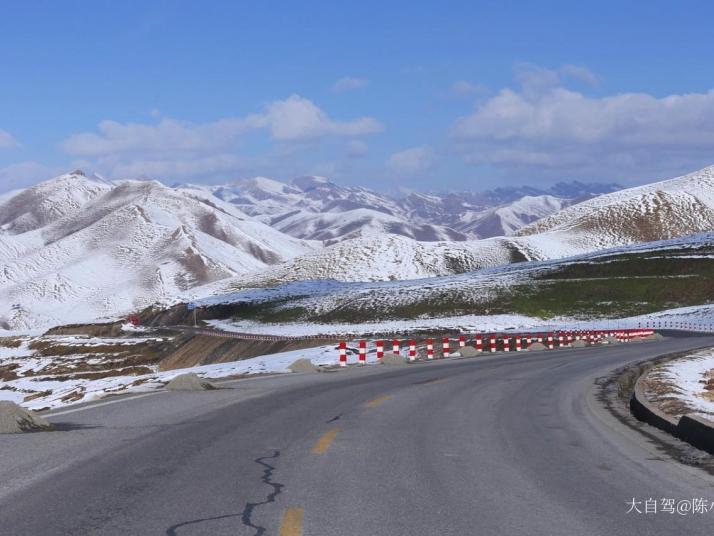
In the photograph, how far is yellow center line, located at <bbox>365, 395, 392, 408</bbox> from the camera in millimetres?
19531

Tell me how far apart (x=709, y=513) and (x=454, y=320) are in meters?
97.6

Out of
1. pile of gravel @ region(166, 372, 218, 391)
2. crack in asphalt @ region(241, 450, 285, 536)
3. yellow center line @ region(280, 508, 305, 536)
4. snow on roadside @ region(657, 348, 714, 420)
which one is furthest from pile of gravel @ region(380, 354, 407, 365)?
yellow center line @ region(280, 508, 305, 536)

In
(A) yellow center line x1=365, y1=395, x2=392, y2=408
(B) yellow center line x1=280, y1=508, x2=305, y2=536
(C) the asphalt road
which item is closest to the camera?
(B) yellow center line x1=280, y1=508, x2=305, y2=536

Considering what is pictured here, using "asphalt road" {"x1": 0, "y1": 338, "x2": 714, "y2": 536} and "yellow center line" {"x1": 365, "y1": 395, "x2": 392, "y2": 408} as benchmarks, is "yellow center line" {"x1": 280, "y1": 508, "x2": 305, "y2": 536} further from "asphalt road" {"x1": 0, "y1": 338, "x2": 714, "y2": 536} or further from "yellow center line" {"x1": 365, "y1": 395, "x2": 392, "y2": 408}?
"yellow center line" {"x1": 365, "y1": 395, "x2": 392, "y2": 408}

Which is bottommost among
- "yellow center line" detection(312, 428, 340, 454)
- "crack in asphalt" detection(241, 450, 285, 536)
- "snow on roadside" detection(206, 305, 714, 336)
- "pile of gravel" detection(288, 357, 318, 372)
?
"snow on roadside" detection(206, 305, 714, 336)

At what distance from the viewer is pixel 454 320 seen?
106312 millimetres

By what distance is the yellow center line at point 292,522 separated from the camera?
8141mm

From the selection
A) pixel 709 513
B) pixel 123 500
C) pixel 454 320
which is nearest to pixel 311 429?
pixel 123 500

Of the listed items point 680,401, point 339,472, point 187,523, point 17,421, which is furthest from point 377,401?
point 187,523

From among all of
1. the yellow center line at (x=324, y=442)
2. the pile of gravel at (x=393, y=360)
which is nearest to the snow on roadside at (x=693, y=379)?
the yellow center line at (x=324, y=442)

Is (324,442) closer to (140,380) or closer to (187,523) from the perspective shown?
(187,523)

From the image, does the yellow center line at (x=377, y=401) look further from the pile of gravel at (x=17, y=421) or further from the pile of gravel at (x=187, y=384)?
the pile of gravel at (x=17, y=421)

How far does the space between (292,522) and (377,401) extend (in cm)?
1200

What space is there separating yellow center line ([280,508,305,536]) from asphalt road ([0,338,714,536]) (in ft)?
0.07
